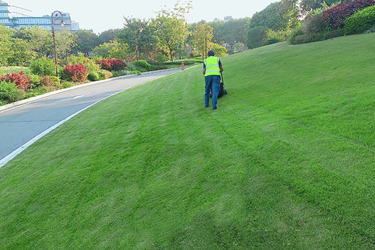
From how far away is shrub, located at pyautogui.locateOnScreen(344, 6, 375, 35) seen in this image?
14703 millimetres

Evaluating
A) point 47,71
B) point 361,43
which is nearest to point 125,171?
point 361,43

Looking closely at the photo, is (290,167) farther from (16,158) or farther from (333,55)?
(333,55)

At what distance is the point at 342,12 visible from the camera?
16.2 meters

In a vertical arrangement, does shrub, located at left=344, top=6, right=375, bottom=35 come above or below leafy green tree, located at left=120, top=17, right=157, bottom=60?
below

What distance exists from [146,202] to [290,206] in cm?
178

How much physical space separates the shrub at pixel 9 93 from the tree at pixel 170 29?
38.7 m

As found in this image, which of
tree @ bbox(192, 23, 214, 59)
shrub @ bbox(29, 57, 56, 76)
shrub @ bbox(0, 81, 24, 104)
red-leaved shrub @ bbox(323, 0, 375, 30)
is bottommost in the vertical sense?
shrub @ bbox(0, 81, 24, 104)

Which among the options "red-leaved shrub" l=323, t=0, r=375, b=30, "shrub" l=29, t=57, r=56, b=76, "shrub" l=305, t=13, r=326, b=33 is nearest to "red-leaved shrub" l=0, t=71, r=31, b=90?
"shrub" l=29, t=57, r=56, b=76

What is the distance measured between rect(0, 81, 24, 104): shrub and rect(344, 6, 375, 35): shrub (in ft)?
64.7

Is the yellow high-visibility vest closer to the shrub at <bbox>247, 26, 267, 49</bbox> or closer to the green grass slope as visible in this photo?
the green grass slope

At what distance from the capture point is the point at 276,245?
254 centimetres

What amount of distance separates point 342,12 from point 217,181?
1650cm

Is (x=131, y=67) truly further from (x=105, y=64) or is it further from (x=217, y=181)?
(x=217, y=181)

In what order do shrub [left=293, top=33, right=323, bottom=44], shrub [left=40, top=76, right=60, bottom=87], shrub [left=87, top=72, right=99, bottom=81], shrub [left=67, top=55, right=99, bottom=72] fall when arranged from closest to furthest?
1. shrub [left=293, top=33, right=323, bottom=44]
2. shrub [left=40, top=76, right=60, bottom=87]
3. shrub [left=87, top=72, right=99, bottom=81]
4. shrub [left=67, top=55, right=99, bottom=72]
